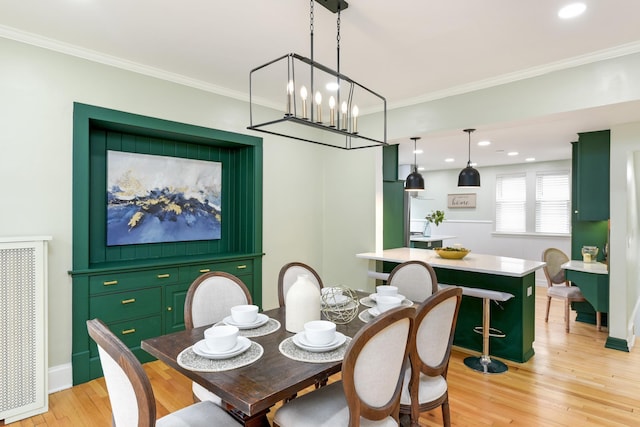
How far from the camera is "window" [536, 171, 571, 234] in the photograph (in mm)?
6844

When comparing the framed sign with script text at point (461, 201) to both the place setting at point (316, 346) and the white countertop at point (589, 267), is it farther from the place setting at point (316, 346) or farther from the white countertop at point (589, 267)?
the place setting at point (316, 346)

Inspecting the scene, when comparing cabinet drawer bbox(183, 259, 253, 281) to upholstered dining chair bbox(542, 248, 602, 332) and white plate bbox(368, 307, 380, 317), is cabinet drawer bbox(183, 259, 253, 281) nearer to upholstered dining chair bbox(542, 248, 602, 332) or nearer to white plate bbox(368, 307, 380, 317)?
white plate bbox(368, 307, 380, 317)

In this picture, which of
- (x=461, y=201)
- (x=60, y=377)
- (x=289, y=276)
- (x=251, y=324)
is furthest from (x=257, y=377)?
(x=461, y=201)

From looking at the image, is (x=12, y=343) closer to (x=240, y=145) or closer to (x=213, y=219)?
(x=213, y=219)

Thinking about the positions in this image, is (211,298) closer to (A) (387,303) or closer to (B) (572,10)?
(A) (387,303)

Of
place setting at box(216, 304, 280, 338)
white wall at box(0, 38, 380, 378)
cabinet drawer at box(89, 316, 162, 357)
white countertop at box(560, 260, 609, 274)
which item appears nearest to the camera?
place setting at box(216, 304, 280, 338)

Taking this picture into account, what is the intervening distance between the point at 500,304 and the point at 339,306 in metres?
2.02

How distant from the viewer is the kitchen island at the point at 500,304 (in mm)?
3391

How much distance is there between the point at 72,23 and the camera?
2496 mm

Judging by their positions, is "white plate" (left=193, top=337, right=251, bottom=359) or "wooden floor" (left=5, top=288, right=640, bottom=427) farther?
"wooden floor" (left=5, top=288, right=640, bottom=427)

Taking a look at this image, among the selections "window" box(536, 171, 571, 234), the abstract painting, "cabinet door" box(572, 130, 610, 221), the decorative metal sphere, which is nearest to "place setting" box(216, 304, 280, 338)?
the decorative metal sphere

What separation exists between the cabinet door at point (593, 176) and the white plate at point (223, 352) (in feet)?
14.2

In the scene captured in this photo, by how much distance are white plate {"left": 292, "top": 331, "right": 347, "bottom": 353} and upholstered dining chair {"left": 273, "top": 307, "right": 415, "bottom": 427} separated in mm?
248

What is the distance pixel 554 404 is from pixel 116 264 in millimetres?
3738
